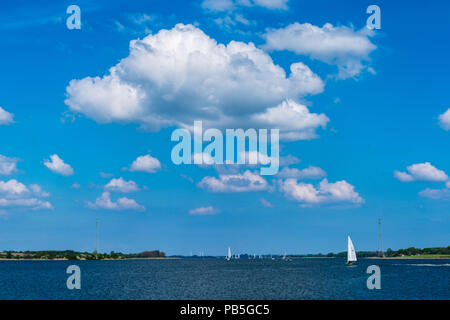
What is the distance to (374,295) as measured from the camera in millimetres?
87562

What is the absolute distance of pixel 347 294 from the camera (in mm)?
89562

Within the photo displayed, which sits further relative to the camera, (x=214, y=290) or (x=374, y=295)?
(x=214, y=290)
